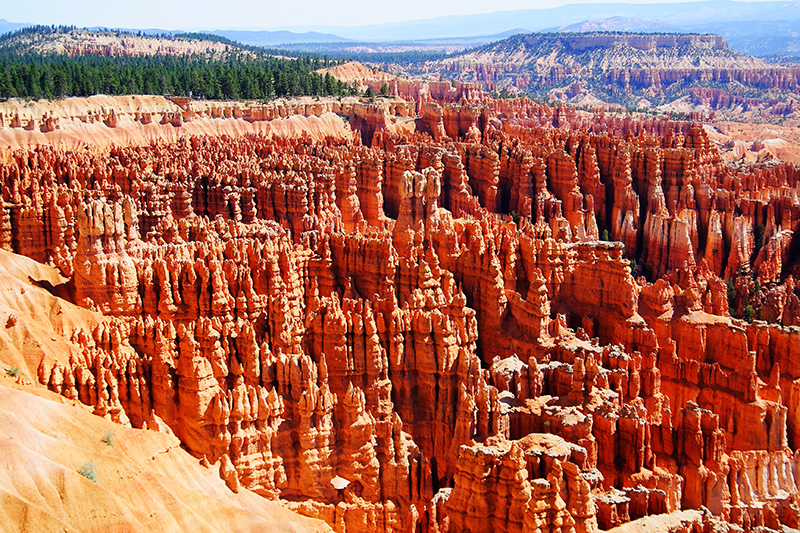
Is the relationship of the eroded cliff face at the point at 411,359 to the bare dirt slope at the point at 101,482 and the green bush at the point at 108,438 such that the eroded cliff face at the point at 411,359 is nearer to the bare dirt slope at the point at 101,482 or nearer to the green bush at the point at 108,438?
the bare dirt slope at the point at 101,482

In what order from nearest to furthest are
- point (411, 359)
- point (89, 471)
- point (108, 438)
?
point (89, 471), point (108, 438), point (411, 359)

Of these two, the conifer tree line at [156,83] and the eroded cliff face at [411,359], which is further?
the conifer tree line at [156,83]

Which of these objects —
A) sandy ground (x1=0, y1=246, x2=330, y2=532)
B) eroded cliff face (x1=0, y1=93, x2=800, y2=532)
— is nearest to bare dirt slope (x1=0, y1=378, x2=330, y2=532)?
sandy ground (x1=0, y1=246, x2=330, y2=532)

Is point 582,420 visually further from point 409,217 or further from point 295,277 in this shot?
point 409,217

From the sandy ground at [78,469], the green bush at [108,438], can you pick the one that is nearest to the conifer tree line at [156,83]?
the sandy ground at [78,469]

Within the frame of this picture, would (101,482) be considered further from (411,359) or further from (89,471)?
(411,359)

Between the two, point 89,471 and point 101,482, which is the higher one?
point 89,471

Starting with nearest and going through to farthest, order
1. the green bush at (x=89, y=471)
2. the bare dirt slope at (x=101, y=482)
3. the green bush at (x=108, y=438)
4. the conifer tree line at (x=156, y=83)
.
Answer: the bare dirt slope at (x=101, y=482) → the green bush at (x=89, y=471) → the green bush at (x=108, y=438) → the conifer tree line at (x=156, y=83)

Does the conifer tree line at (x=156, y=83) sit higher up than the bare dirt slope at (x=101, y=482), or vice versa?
the conifer tree line at (x=156, y=83)

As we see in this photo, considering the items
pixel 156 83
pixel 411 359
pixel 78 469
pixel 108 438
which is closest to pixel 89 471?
pixel 78 469
